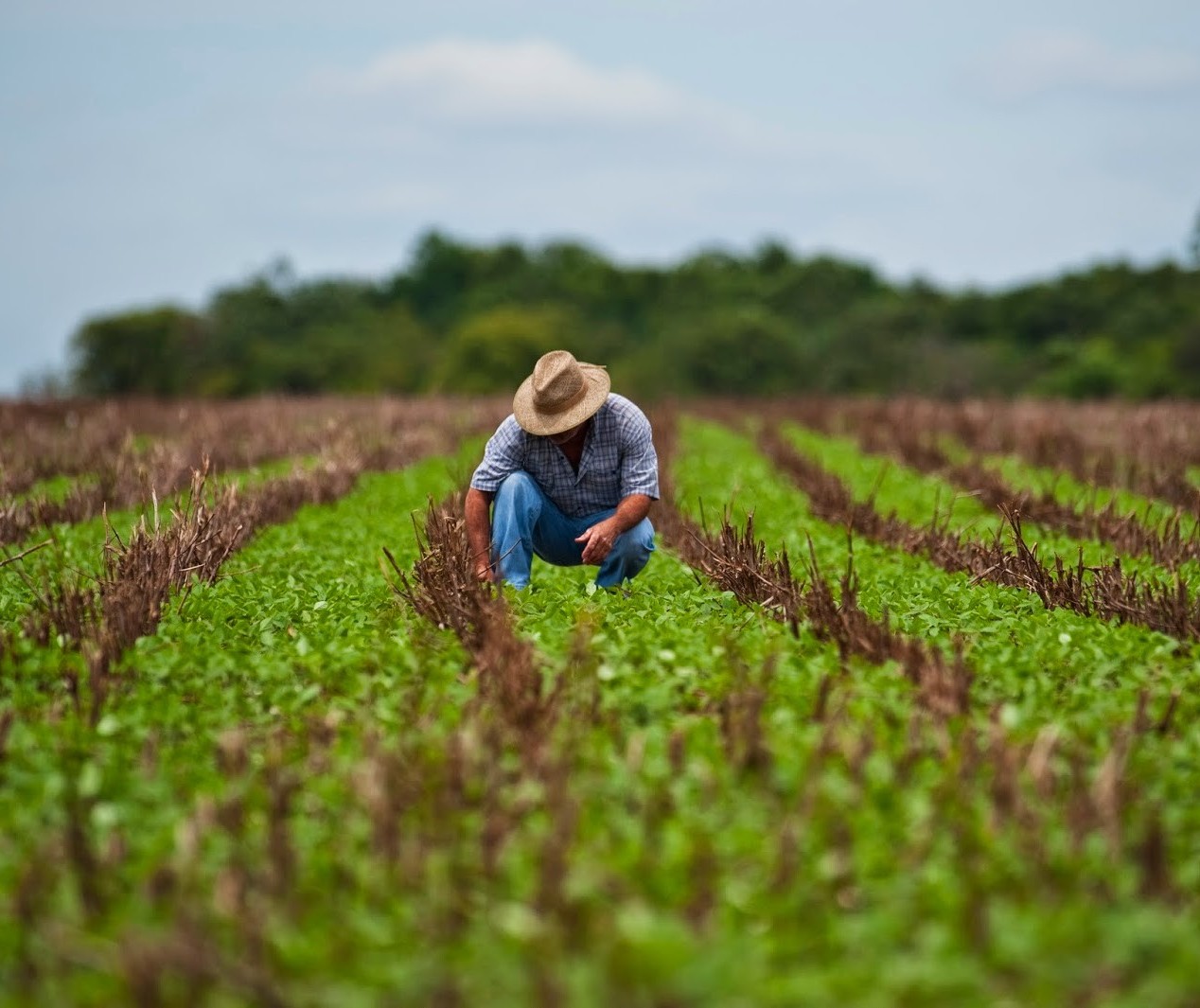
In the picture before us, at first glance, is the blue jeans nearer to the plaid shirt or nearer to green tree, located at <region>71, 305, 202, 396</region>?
the plaid shirt

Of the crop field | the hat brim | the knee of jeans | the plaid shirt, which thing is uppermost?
the hat brim

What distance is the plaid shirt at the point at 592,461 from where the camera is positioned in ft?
20.5

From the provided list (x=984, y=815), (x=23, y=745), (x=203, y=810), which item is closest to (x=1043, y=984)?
(x=984, y=815)

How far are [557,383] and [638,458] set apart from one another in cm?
60

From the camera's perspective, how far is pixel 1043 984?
264 cm

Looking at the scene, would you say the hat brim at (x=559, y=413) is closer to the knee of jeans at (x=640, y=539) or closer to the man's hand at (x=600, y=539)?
the man's hand at (x=600, y=539)

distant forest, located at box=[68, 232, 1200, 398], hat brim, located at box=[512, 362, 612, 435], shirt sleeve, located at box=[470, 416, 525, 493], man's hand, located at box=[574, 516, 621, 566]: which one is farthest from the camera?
distant forest, located at box=[68, 232, 1200, 398]

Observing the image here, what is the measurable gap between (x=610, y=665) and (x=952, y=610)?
7.18 ft

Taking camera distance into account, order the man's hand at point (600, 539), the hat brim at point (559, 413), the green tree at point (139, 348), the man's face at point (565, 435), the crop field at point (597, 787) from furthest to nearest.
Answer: the green tree at point (139, 348), the man's face at point (565, 435), the hat brim at point (559, 413), the man's hand at point (600, 539), the crop field at point (597, 787)

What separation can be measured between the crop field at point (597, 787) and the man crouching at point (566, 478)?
0.24m

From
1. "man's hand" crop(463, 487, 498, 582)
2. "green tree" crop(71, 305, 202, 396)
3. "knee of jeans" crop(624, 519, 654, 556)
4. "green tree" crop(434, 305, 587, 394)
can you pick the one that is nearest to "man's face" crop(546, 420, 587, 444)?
"man's hand" crop(463, 487, 498, 582)

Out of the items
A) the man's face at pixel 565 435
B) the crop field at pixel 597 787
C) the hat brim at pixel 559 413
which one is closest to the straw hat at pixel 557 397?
the hat brim at pixel 559 413

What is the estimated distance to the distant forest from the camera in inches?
2295

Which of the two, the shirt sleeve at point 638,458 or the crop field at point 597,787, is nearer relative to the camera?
the crop field at point 597,787
